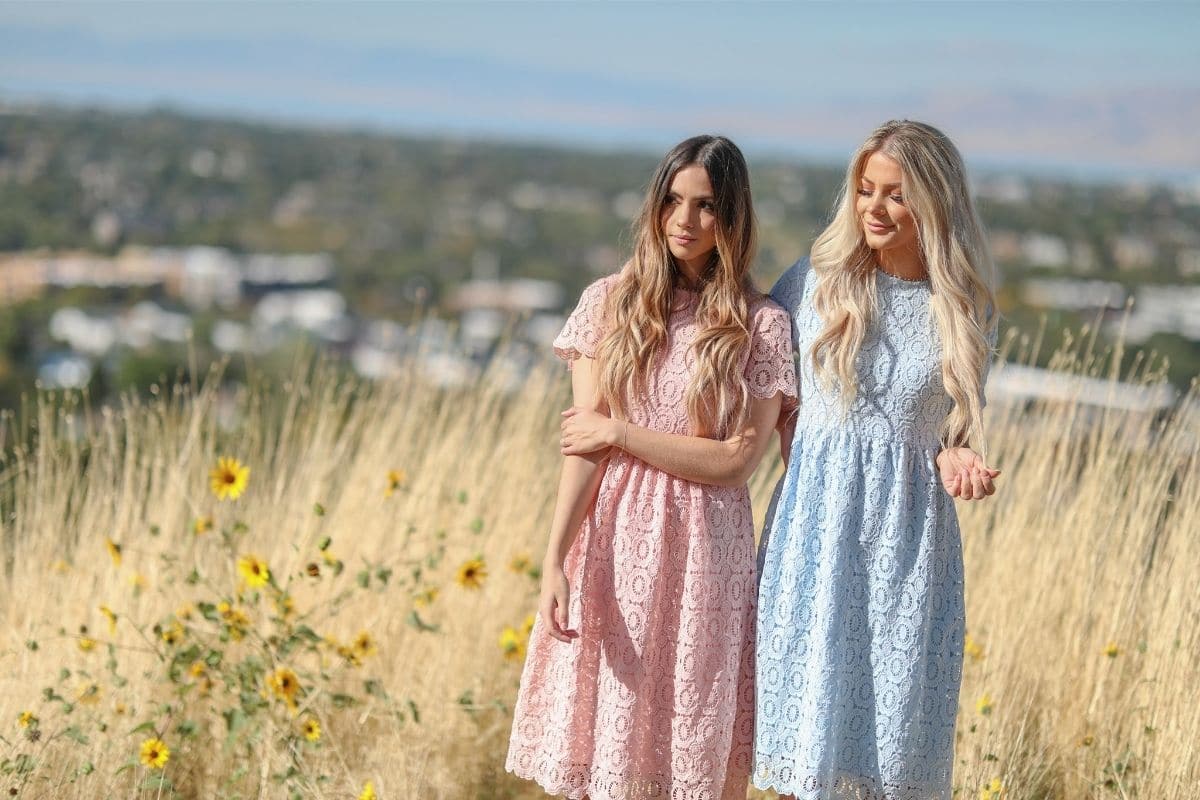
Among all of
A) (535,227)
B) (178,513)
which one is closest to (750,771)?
(178,513)

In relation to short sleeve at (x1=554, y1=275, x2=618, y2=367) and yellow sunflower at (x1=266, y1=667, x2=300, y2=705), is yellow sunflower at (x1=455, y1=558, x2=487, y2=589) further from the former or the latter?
short sleeve at (x1=554, y1=275, x2=618, y2=367)

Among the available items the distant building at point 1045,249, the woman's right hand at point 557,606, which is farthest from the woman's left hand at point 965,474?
the distant building at point 1045,249

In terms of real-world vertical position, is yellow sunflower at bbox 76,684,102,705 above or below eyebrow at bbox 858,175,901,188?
below

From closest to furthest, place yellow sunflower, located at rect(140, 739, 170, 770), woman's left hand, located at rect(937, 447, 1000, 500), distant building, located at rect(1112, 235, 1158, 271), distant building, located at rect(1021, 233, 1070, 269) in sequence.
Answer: woman's left hand, located at rect(937, 447, 1000, 500)
yellow sunflower, located at rect(140, 739, 170, 770)
distant building, located at rect(1112, 235, 1158, 271)
distant building, located at rect(1021, 233, 1070, 269)

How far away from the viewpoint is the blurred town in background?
275 inches

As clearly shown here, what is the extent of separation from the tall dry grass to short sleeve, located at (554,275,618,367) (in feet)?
2.58

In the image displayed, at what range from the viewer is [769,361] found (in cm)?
227

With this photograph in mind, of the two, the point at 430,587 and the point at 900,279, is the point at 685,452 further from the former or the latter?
the point at 430,587

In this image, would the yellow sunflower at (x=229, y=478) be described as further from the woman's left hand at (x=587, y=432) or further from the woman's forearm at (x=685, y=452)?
the woman's forearm at (x=685, y=452)

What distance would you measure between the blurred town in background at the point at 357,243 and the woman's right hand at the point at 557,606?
65 centimetres

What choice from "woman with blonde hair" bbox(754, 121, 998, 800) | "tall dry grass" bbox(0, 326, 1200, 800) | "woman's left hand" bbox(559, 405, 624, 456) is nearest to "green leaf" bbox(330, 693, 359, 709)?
"tall dry grass" bbox(0, 326, 1200, 800)

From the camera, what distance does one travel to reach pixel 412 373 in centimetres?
430

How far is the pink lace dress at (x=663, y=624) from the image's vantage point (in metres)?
2.24

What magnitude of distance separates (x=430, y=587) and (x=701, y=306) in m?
1.51
